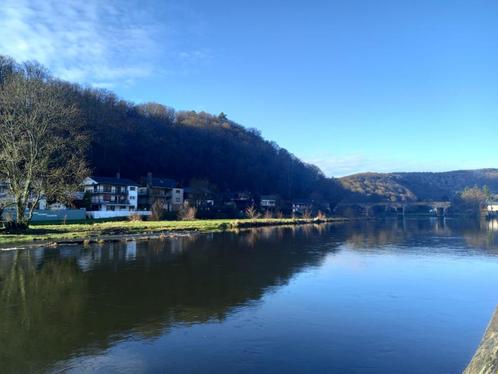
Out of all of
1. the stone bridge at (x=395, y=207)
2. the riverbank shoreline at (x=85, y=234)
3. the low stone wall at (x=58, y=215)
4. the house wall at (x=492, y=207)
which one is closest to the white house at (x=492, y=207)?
the house wall at (x=492, y=207)

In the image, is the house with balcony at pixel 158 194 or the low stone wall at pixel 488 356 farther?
the house with balcony at pixel 158 194

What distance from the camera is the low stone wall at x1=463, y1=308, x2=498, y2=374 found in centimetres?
414

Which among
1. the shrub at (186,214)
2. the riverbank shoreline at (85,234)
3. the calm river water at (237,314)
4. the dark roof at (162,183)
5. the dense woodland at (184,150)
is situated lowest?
the calm river water at (237,314)

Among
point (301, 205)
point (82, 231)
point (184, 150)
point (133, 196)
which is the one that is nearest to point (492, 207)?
point (301, 205)

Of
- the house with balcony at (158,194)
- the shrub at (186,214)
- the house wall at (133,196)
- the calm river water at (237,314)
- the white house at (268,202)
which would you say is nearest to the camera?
the calm river water at (237,314)

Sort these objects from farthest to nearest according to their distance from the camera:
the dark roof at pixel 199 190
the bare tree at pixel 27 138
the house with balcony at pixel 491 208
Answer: the house with balcony at pixel 491 208
the dark roof at pixel 199 190
the bare tree at pixel 27 138

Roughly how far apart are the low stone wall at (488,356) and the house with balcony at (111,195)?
5553 centimetres

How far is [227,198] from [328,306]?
3010 inches

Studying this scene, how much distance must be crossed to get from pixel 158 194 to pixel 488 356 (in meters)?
71.5

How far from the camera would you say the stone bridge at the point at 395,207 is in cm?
12312

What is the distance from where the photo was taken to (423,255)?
27.1 metres

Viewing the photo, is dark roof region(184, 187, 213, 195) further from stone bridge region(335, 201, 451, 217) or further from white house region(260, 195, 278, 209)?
stone bridge region(335, 201, 451, 217)

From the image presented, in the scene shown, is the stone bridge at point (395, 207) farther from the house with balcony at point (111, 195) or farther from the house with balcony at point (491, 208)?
the house with balcony at point (111, 195)

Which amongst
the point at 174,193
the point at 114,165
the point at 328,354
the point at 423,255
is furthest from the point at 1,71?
the point at 328,354
